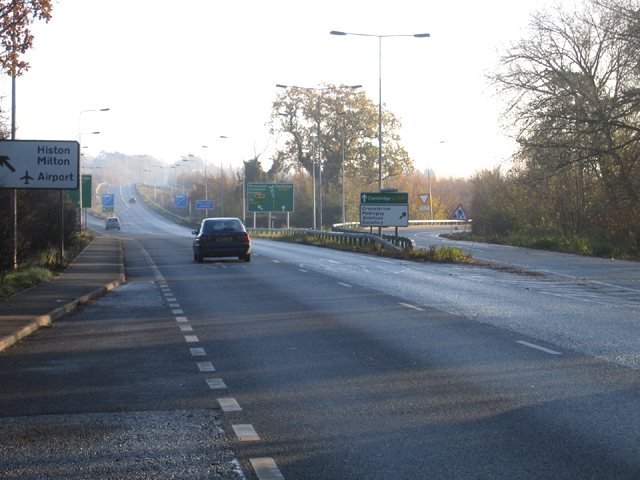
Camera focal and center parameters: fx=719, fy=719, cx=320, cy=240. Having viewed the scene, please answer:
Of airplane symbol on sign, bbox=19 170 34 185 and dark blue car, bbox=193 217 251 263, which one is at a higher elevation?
airplane symbol on sign, bbox=19 170 34 185

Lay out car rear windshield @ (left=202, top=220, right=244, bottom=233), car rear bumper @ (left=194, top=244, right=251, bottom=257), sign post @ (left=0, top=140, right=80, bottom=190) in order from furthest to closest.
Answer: car rear windshield @ (left=202, top=220, right=244, bottom=233)
car rear bumper @ (left=194, top=244, right=251, bottom=257)
sign post @ (left=0, top=140, right=80, bottom=190)

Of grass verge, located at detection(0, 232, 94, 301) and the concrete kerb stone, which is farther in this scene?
grass verge, located at detection(0, 232, 94, 301)

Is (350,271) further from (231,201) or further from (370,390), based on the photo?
(231,201)

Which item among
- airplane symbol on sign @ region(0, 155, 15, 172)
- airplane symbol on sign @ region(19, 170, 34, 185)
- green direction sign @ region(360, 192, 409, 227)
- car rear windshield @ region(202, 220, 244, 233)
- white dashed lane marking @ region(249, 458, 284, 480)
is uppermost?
airplane symbol on sign @ region(0, 155, 15, 172)

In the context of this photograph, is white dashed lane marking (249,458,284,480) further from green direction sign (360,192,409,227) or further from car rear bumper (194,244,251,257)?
green direction sign (360,192,409,227)

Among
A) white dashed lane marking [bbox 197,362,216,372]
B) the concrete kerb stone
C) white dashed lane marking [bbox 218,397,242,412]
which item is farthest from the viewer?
the concrete kerb stone

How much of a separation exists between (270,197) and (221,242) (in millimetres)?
35071

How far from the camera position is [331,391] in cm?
662

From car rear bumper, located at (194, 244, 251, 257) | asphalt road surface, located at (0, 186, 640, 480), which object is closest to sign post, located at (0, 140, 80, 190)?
car rear bumper, located at (194, 244, 251, 257)

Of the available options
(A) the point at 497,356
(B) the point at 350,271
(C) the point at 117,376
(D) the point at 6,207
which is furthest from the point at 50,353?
(B) the point at 350,271

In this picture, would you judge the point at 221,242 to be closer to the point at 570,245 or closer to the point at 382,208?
the point at 382,208

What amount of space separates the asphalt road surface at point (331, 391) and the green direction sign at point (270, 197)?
46.4m

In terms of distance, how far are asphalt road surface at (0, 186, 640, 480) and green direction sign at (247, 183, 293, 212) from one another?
46420 mm

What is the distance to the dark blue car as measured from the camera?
25.2 metres
